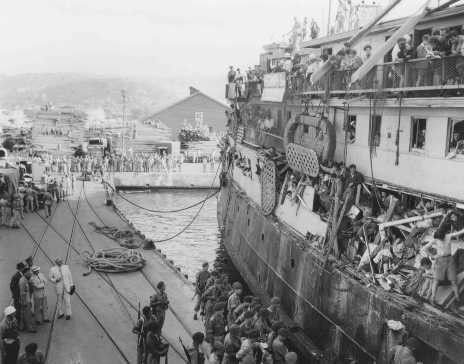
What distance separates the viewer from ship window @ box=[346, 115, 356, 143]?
15914 mm

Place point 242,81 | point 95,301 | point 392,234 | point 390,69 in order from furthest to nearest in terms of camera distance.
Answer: point 242,81, point 95,301, point 390,69, point 392,234

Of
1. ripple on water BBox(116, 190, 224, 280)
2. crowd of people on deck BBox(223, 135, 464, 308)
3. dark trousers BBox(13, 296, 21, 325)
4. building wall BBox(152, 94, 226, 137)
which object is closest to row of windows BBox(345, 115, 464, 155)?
crowd of people on deck BBox(223, 135, 464, 308)

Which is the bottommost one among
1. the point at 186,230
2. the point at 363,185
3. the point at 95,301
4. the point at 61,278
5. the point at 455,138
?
the point at 186,230

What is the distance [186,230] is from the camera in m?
33.1

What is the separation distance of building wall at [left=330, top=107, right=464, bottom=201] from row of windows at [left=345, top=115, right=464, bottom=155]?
94 mm

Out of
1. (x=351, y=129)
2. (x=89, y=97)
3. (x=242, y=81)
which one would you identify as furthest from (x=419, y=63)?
(x=89, y=97)

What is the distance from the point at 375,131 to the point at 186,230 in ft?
66.1

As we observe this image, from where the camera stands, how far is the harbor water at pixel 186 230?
2650cm

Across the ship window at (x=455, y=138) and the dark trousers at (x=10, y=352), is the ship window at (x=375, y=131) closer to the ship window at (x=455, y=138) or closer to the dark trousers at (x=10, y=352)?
the ship window at (x=455, y=138)

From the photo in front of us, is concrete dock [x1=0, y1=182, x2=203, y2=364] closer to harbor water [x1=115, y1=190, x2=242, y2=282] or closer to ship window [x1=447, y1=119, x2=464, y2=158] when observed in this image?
harbor water [x1=115, y1=190, x2=242, y2=282]

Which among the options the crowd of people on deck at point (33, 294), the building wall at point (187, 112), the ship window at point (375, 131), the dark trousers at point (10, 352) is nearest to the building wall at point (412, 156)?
the ship window at point (375, 131)

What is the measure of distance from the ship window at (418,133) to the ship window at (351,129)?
2.75 m

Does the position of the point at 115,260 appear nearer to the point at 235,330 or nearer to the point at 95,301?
the point at 95,301

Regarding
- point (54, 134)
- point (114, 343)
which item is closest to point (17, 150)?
point (54, 134)
